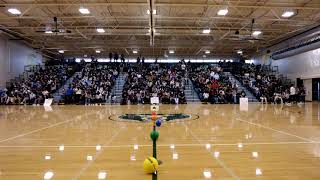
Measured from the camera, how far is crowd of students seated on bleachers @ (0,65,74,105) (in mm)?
23250

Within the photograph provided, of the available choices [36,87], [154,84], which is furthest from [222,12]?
[36,87]

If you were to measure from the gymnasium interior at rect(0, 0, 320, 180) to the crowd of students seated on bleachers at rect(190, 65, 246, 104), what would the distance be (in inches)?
4.6

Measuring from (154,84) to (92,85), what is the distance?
5.29 meters

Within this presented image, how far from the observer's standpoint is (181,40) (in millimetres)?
28484

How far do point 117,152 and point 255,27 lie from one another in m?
20.4

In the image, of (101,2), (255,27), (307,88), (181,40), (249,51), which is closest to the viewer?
(101,2)

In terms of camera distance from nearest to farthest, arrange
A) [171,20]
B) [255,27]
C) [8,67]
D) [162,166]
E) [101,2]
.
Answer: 1. [162,166]
2. [101,2]
3. [171,20]
4. [255,27]
5. [8,67]

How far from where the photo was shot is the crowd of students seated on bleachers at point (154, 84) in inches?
929

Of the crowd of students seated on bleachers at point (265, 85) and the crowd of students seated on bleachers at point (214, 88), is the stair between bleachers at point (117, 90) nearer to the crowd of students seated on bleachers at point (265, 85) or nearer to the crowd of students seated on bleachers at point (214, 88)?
the crowd of students seated on bleachers at point (214, 88)

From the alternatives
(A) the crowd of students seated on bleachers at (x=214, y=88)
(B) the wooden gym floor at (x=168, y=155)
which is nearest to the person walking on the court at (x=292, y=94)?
(A) the crowd of students seated on bleachers at (x=214, y=88)

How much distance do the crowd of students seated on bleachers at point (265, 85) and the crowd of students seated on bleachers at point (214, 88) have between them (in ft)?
6.27

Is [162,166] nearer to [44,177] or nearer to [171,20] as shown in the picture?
[44,177]

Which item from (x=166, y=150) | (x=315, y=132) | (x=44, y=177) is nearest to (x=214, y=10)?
(x=315, y=132)

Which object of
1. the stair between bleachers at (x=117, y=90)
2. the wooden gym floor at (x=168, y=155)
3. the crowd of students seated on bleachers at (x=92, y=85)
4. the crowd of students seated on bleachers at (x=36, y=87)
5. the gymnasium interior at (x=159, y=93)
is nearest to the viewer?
the wooden gym floor at (x=168, y=155)
